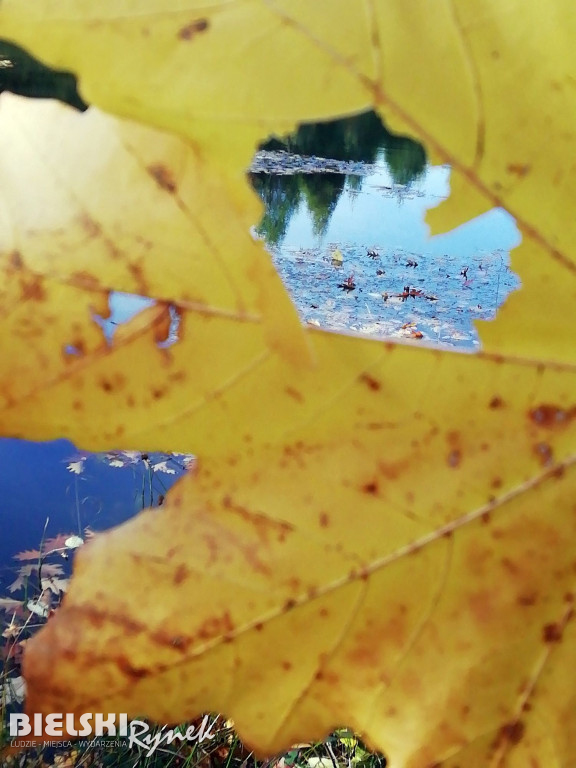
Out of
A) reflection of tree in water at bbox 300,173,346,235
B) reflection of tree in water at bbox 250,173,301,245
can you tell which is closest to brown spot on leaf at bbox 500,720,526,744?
reflection of tree in water at bbox 250,173,301,245

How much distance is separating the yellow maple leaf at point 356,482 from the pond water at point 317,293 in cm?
3

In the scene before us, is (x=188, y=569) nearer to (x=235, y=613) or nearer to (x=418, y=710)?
(x=235, y=613)

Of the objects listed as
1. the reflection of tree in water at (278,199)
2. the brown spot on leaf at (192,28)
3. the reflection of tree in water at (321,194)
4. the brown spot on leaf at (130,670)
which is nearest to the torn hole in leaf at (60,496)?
the brown spot on leaf at (130,670)

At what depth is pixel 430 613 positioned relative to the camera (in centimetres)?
35

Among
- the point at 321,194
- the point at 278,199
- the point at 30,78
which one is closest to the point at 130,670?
the point at 278,199

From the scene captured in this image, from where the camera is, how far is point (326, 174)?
264 inches

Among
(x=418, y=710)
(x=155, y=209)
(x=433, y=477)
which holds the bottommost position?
(x=418, y=710)

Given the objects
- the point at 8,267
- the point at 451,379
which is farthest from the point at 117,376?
the point at 451,379

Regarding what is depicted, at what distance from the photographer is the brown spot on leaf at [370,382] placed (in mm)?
336

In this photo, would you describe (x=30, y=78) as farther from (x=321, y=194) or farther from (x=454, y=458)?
(x=454, y=458)

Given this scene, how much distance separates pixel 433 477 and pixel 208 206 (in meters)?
0.19

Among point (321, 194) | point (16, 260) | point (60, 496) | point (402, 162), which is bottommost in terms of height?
point (60, 496)

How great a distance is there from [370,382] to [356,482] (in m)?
0.06

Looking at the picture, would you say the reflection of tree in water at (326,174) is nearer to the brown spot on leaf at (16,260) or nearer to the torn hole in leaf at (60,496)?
the torn hole in leaf at (60,496)
